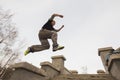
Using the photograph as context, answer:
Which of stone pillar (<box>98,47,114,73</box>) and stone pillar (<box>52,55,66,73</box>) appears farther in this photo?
stone pillar (<box>52,55,66,73</box>)

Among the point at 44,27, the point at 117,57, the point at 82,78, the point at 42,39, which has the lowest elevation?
Result: the point at 82,78

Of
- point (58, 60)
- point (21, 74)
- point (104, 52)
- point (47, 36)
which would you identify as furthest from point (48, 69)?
point (104, 52)

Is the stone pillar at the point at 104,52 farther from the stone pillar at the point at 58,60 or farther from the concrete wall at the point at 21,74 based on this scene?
the concrete wall at the point at 21,74

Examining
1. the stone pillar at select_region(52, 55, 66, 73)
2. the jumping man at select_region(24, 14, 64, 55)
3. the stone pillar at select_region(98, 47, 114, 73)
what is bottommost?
the stone pillar at select_region(52, 55, 66, 73)

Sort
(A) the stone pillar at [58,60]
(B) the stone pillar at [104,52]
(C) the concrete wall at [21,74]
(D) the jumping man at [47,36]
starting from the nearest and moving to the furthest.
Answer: (C) the concrete wall at [21,74]
(D) the jumping man at [47,36]
(B) the stone pillar at [104,52]
(A) the stone pillar at [58,60]

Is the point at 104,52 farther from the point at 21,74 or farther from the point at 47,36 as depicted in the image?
the point at 21,74

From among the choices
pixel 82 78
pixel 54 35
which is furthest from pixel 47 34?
pixel 82 78

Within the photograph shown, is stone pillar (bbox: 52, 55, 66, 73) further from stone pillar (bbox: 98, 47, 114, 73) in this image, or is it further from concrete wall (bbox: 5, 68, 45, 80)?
concrete wall (bbox: 5, 68, 45, 80)

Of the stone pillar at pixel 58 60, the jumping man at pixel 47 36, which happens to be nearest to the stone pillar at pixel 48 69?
the stone pillar at pixel 58 60

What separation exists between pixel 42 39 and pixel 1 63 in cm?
1504

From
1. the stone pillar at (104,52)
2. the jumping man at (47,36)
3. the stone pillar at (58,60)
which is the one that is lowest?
the stone pillar at (58,60)

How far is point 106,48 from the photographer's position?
1061cm

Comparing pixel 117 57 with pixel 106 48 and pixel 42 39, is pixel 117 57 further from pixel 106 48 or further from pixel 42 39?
pixel 106 48

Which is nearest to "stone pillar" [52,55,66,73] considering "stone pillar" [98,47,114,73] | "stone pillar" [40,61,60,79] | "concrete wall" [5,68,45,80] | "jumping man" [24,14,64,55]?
"stone pillar" [40,61,60,79]
